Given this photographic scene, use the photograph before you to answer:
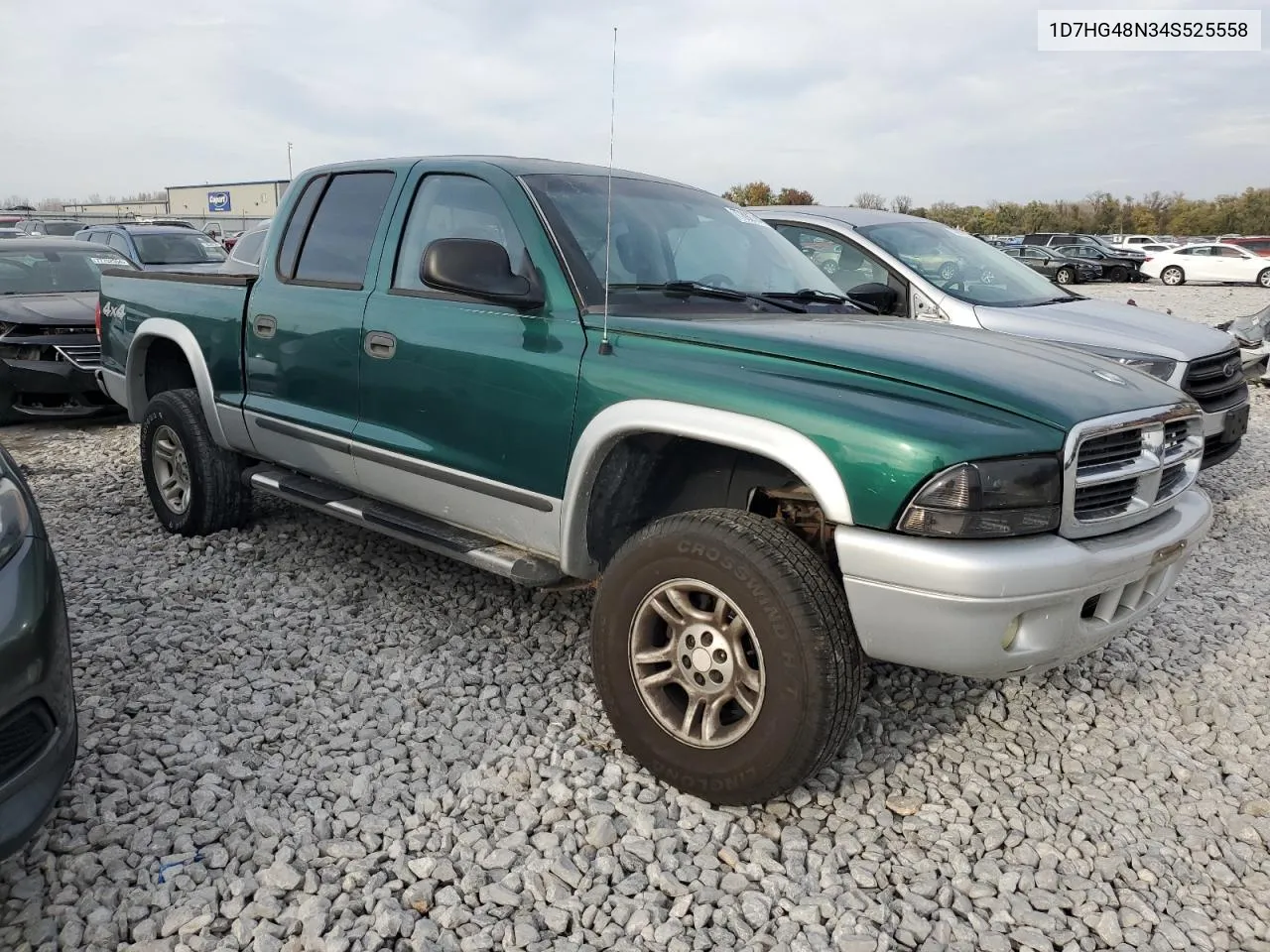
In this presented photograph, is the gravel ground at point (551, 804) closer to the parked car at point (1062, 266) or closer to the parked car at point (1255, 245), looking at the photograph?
the parked car at point (1062, 266)

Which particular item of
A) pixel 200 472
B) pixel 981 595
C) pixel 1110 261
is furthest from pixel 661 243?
pixel 1110 261

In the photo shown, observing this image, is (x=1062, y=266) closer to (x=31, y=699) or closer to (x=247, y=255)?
(x=247, y=255)

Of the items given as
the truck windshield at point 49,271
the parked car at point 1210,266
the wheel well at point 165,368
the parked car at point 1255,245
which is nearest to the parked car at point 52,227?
the truck windshield at point 49,271

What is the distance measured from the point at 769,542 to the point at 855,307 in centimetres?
158

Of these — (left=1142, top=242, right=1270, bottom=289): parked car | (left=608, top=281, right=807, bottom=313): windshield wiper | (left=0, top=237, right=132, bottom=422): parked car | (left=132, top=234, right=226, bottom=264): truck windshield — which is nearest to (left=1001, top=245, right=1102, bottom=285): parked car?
(left=1142, top=242, right=1270, bottom=289): parked car

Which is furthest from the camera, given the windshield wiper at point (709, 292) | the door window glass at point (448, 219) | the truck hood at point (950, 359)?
the door window glass at point (448, 219)

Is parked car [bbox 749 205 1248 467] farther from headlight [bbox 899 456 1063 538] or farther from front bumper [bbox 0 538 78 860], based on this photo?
front bumper [bbox 0 538 78 860]

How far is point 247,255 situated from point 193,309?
1.95 ft

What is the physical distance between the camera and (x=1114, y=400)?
2.71m

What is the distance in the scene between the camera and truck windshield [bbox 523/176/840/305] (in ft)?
10.8

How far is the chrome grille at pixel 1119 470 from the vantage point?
249 centimetres

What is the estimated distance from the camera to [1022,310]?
18.8 feet

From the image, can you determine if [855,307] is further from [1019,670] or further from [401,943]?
[401,943]

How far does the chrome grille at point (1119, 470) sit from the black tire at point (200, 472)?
3878 mm
